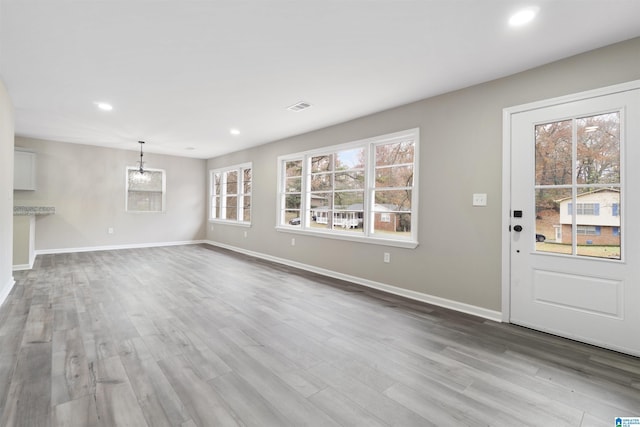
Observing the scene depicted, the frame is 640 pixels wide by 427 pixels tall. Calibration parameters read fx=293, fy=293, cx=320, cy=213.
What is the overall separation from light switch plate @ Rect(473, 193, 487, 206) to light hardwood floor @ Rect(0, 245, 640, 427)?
4.00 feet

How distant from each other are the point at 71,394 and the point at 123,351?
1.75ft

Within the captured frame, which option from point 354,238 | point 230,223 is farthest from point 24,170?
point 354,238

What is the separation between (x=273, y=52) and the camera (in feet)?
8.70

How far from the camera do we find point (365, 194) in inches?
172

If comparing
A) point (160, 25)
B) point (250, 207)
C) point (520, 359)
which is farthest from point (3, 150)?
point (520, 359)

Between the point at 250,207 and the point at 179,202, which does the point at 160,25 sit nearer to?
the point at 250,207

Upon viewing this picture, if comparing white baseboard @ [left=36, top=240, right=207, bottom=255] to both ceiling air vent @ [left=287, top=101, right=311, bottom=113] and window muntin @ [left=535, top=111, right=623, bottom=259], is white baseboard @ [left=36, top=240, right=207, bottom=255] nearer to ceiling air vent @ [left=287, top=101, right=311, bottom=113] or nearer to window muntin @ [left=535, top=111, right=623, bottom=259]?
ceiling air vent @ [left=287, top=101, right=311, bottom=113]

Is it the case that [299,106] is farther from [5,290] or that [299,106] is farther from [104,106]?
[5,290]

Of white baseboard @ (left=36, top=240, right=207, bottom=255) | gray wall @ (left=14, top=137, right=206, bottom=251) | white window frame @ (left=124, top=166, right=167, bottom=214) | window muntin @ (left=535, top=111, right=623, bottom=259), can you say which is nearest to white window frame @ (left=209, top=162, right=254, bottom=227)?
gray wall @ (left=14, top=137, right=206, bottom=251)

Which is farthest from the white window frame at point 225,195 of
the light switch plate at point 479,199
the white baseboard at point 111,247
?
the light switch plate at point 479,199

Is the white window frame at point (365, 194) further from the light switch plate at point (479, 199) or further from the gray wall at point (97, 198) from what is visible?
the gray wall at point (97, 198)

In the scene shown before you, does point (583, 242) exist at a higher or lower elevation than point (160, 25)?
lower

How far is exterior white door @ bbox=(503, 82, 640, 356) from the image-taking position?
7.73ft

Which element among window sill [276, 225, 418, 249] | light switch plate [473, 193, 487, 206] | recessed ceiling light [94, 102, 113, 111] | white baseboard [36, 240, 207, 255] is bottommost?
white baseboard [36, 240, 207, 255]
